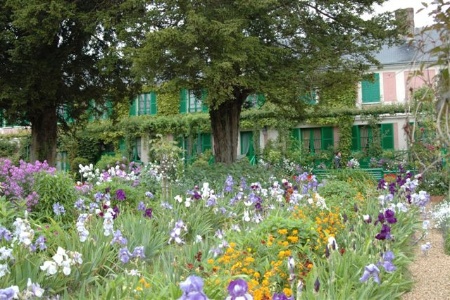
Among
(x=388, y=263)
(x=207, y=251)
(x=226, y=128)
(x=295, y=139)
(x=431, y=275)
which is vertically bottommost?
(x=431, y=275)

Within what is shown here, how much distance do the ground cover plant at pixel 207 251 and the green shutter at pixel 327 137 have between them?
1774 centimetres

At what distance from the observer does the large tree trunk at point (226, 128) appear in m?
A: 13.6

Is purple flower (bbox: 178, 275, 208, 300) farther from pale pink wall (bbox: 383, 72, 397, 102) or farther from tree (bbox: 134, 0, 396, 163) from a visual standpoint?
pale pink wall (bbox: 383, 72, 397, 102)

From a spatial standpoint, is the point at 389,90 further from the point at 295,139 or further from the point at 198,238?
the point at 198,238

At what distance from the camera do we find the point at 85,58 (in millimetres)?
16109

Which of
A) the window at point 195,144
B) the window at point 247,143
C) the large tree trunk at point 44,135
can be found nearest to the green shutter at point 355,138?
the window at point 247,143

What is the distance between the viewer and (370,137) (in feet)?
78.1

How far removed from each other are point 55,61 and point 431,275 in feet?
42.7

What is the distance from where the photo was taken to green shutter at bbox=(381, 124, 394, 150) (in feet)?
77.3

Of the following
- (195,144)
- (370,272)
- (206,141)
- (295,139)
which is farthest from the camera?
(206,141)

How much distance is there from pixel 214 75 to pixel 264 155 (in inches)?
501

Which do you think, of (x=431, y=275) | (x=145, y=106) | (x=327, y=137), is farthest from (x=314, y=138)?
(x=431, y=275)

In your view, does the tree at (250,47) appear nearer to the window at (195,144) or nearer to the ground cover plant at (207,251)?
the ground cover plant at (207,251)

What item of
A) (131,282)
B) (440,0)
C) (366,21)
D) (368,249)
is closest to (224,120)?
(366,21)
